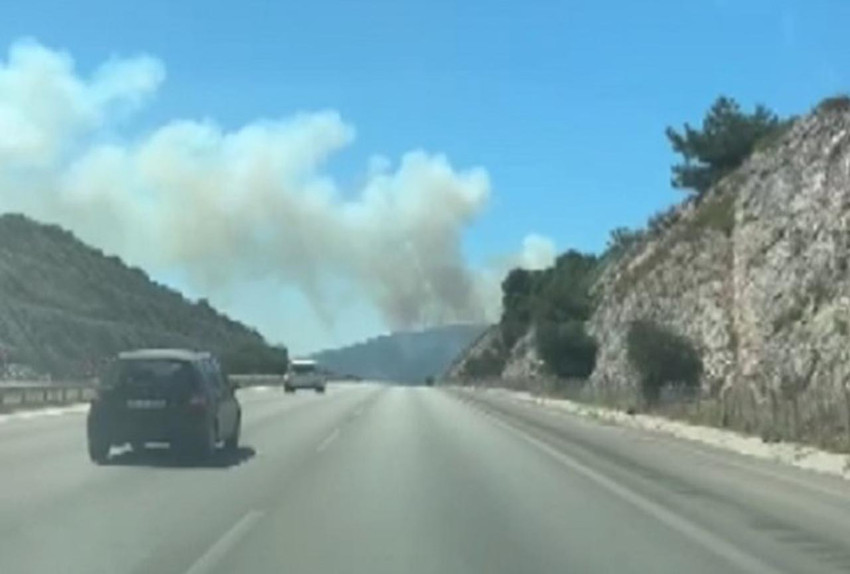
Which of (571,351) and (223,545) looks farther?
(571,351)

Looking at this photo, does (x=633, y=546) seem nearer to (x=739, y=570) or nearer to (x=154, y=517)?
(x=739, y=570)

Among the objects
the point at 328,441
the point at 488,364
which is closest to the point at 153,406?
the point at 328,441

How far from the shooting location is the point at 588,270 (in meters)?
146

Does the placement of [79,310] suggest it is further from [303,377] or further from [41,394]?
[41,394]

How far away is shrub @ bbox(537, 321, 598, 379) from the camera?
93188mm

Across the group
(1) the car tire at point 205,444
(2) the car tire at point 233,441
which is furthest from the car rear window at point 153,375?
(2) the car tire at point 233,441

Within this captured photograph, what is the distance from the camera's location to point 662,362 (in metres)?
58.5

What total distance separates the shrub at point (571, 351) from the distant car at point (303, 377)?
49.0 feet

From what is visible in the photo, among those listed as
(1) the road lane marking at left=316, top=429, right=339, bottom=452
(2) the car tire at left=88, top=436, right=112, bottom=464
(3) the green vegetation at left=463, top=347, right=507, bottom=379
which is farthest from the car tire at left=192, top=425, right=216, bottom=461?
(3) the green vegetation at left=463, top=347, right=507, bottom=379

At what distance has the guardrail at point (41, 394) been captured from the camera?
52.9 metres

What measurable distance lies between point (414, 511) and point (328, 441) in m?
16.2

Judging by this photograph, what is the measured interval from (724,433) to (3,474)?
21597 mm

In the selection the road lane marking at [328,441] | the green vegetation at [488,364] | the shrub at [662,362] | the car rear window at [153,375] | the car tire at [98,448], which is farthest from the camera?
the green vegetation at [488,364]

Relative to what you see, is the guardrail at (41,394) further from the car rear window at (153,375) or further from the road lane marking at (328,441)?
the car rear window at (153,375)
